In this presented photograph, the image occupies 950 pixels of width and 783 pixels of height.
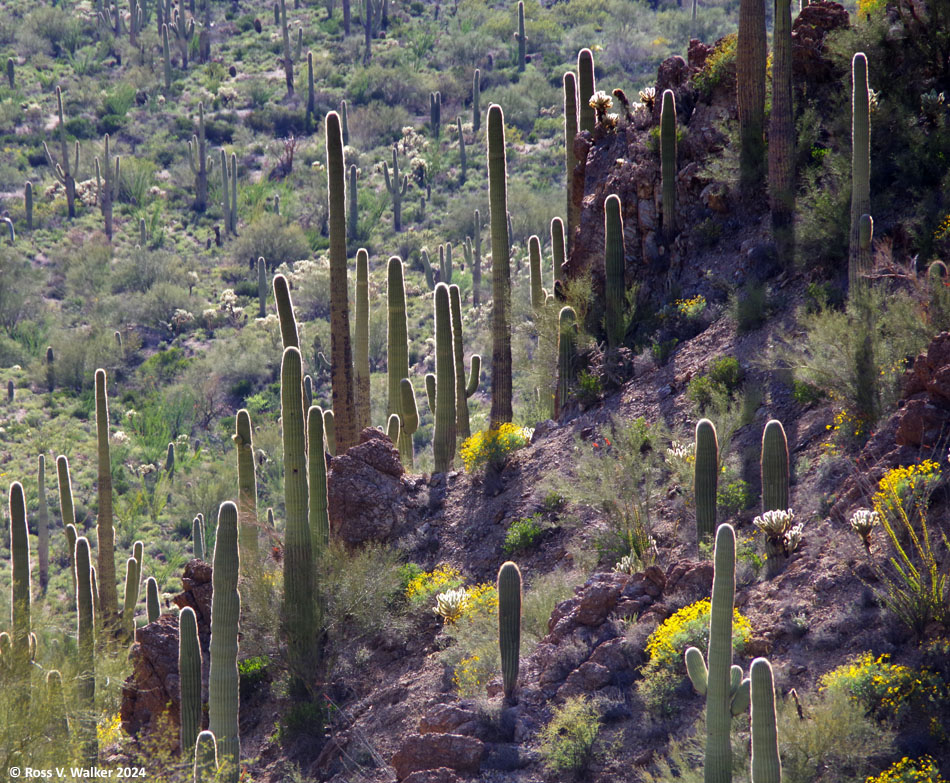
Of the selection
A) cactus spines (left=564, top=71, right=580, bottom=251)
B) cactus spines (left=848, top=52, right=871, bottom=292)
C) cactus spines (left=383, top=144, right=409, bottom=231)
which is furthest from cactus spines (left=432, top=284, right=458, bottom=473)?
cactus spines (left=383, top=144, right=409, bottom=231)

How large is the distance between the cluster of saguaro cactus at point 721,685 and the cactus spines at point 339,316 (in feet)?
32.4

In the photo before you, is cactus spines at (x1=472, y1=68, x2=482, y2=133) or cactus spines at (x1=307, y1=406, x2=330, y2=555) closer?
cactus spines at (x1=307, y1=406, x2=330, y2=555)

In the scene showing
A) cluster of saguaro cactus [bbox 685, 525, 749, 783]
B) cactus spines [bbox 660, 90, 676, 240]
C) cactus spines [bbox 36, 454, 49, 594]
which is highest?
cactus spines [bbox 660, 90, 676, 240]

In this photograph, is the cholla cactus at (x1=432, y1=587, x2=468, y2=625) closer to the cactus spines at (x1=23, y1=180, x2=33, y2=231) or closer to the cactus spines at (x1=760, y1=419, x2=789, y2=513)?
the cactus spines at (x1=760, y1=419, x2=789, y2=513)

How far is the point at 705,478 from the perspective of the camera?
39.7 ft

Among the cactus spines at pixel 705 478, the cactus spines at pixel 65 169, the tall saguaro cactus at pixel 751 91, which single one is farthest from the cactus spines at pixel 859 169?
the cactus spines at pixel 65 169

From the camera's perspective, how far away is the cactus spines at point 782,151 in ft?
53.2

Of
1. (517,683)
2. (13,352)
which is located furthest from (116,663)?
(13,352)

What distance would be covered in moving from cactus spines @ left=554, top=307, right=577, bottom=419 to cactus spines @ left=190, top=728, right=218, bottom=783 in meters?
8.02

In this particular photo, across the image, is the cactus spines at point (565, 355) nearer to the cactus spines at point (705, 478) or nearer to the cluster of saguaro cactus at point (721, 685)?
the cactus spines at point (705, 478)

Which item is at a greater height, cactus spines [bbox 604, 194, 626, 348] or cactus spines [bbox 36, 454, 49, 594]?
cactus spines [bbox 604, 194, 626, 348]

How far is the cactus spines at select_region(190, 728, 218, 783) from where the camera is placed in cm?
1084

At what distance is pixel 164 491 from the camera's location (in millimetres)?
31422

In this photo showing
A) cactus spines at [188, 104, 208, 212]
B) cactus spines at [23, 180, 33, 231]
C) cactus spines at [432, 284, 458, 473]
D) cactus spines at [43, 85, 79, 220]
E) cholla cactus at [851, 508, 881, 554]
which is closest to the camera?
cholla cactus at [851, 508, 881, 554]
